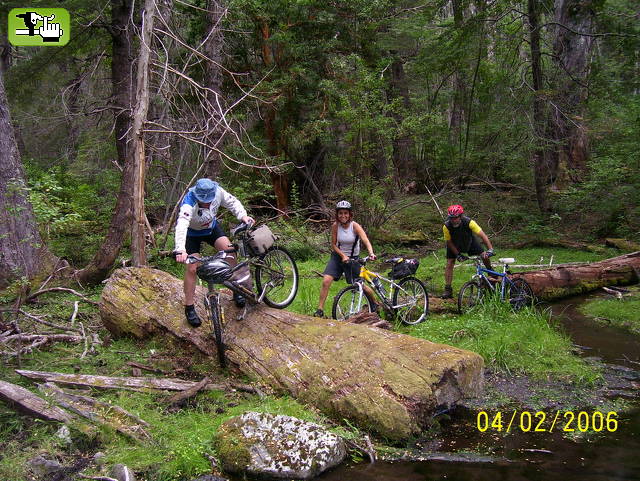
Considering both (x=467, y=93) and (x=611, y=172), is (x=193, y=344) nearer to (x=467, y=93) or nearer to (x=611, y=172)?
(x=611, y=172)

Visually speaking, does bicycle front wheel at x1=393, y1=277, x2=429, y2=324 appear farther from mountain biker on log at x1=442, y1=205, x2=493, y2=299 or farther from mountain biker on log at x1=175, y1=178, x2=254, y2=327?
mountain biker on log at x1=175, y1=178, x2=254, y2=327

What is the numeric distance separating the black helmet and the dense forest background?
21.0 ft

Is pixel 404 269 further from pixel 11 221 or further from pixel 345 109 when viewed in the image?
pixel 345 109

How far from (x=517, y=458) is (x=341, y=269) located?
4.22m

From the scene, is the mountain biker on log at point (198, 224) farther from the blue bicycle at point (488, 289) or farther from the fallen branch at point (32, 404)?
the blue bicycle at point (488, 289)

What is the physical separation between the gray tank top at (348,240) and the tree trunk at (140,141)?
11.1ft

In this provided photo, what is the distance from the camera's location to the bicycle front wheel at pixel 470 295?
960 cm

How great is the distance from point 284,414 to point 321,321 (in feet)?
5.16

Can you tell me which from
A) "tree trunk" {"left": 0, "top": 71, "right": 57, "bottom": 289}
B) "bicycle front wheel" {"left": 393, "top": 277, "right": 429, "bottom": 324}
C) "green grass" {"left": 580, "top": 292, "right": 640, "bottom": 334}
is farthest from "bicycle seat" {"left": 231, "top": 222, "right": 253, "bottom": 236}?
"green grass" {"left": 580, "top": 292, "right": 640, "bottom": 334}

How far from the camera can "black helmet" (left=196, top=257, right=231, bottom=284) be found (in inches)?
250

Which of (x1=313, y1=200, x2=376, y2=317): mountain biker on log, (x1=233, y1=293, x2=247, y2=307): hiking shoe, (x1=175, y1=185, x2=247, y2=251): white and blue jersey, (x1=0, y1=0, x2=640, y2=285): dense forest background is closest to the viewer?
(x1=175, y1=185, x2=247, y2=251): white and blue jersey

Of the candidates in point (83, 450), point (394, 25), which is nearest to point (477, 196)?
point (394, 25)

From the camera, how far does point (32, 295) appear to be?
905 centimetres

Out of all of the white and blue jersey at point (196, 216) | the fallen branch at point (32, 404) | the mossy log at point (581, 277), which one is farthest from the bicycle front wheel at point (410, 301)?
the fallen branch at point (32, 404)
